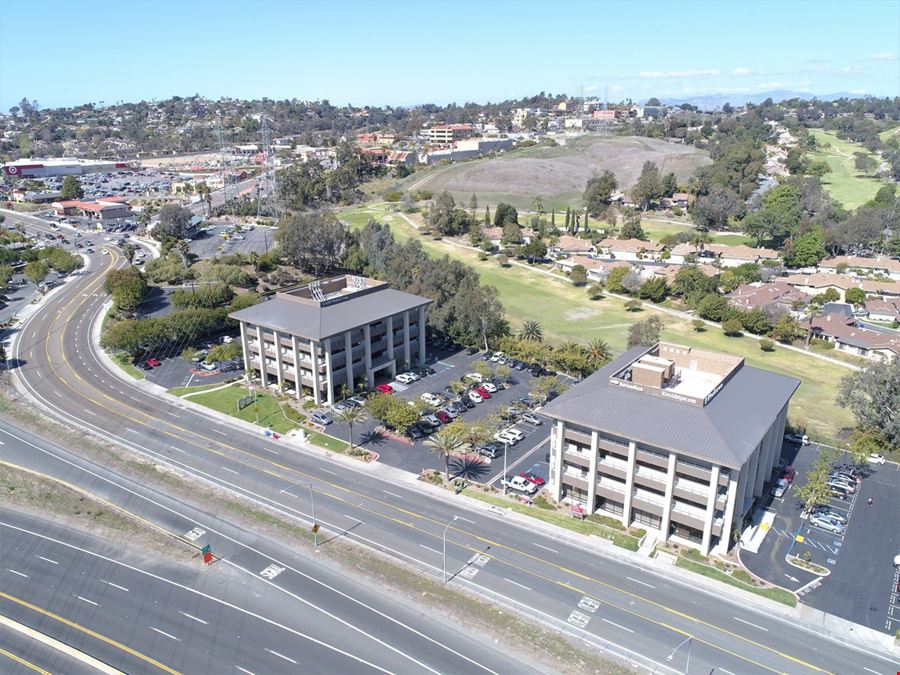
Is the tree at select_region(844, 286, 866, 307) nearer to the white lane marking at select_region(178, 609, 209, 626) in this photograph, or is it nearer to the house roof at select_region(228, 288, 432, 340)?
the house roof at select_region(228, 288, 432, 340)

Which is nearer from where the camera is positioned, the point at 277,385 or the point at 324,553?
the point at 324,553

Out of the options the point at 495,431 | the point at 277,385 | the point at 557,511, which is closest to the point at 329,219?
the point at 277,385

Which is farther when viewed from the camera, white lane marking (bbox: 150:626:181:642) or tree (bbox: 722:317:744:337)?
tree (bbox: 722:317:744:337)

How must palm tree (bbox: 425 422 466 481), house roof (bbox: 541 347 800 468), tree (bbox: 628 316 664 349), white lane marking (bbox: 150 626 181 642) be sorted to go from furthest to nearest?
tree (bbox: 628 316 664 349) < palm tree (bbox: 425 422 466 481) < house roof (bbox: 541 347 800 468) < white lane marking (bbox: 150 626 181 642)

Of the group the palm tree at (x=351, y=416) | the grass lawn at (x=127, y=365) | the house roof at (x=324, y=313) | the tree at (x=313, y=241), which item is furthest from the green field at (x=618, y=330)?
the grass lawn at (x=127, y=365)

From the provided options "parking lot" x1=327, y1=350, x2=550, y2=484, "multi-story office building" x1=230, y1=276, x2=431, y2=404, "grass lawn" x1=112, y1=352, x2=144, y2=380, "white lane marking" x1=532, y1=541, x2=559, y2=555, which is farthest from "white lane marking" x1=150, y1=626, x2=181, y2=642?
"grass lawn" x1=112, y1=352, x2=144, y2=380

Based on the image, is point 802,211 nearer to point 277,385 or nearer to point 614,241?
point 614,241
